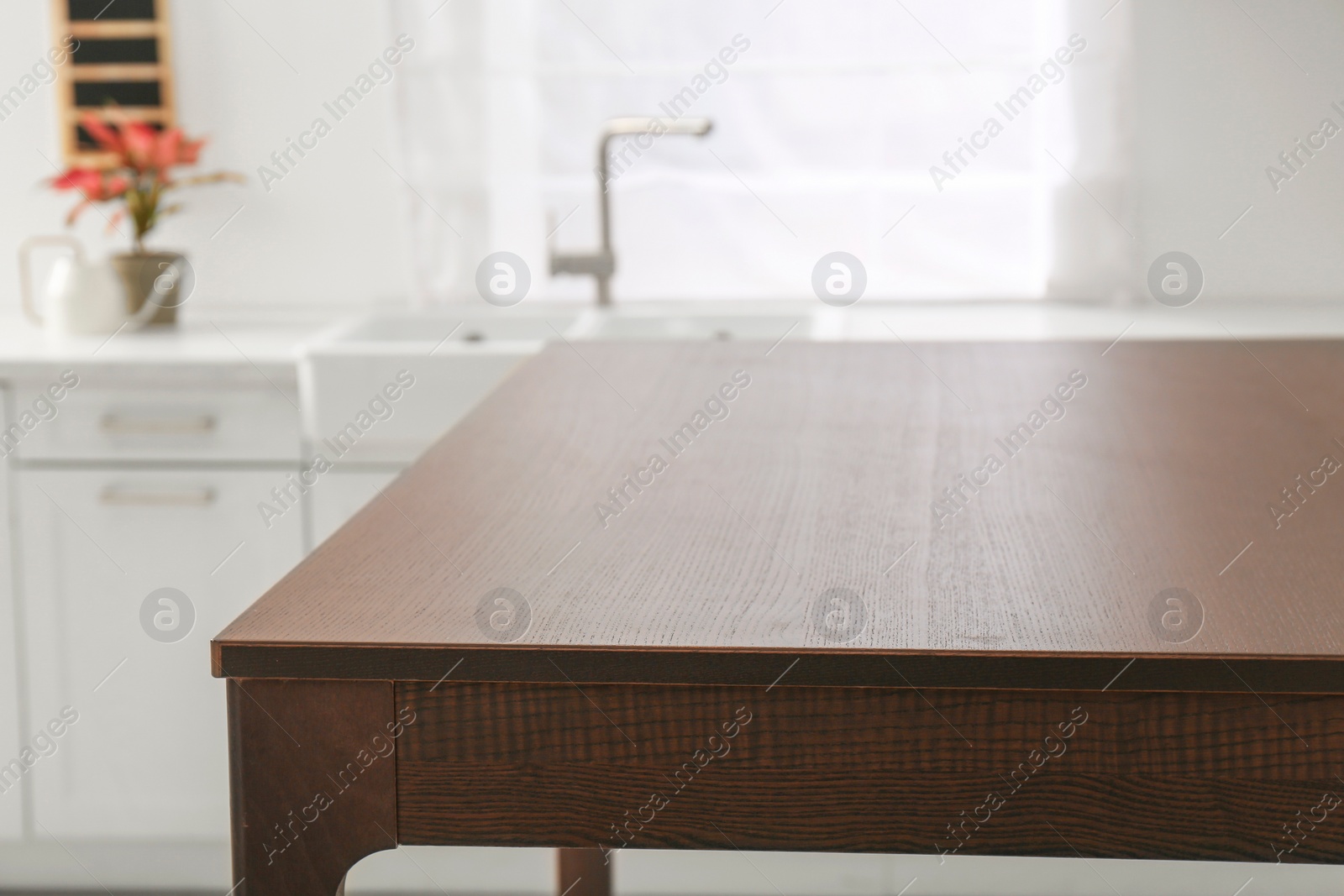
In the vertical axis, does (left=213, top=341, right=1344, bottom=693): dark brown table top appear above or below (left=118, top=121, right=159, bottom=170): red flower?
below

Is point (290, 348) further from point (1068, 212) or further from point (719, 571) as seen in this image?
point (719, 571)

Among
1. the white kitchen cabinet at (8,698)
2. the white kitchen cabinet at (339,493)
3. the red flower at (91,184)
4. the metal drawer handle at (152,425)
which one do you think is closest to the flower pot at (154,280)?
the red flower at (91,184)

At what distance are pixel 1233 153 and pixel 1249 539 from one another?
6.47ft

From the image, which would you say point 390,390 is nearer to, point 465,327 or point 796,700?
point 465,327

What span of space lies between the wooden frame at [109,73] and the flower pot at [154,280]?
309 millimetres

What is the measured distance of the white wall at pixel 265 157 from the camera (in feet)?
8.14

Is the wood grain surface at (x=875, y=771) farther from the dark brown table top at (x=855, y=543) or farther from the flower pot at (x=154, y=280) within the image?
the flower pot at (x=154, y=280)

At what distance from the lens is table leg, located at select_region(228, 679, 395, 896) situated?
1.78ft

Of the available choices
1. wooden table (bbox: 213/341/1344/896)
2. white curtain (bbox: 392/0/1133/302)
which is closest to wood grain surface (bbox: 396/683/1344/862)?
wooden table (bbox: 213/341/1344/896)

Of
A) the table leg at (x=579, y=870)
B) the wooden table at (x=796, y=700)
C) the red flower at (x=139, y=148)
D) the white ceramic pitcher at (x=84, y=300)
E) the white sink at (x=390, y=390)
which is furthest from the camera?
the red flower at (x=139, y=148)

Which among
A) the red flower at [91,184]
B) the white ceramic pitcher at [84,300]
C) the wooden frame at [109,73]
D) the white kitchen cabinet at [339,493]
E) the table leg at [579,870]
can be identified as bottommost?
the table leg at [579,870]

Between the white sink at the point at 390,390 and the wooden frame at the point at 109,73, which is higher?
the wooden frame at the point at 109,73

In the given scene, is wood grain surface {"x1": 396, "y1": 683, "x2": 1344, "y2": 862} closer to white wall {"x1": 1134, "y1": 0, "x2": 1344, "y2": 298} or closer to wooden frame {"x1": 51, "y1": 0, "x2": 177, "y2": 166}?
white wall {"x1": 1134, "y1": 0, "x2": 1344, "y2": 298}

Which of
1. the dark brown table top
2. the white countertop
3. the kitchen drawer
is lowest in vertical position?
the dark brown table top
